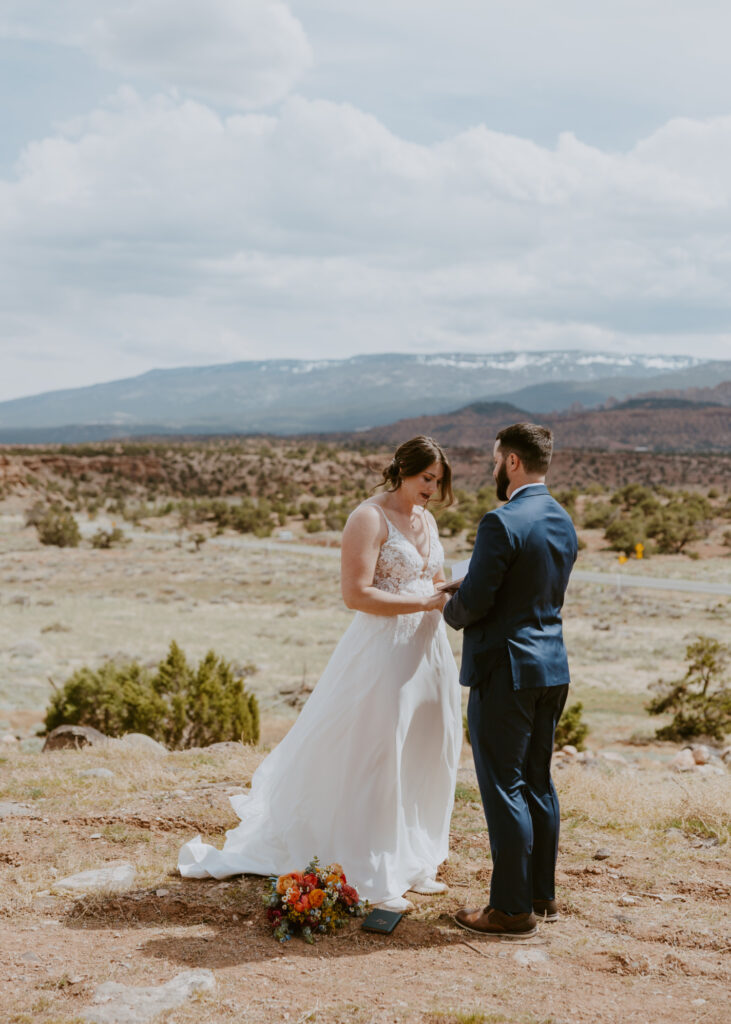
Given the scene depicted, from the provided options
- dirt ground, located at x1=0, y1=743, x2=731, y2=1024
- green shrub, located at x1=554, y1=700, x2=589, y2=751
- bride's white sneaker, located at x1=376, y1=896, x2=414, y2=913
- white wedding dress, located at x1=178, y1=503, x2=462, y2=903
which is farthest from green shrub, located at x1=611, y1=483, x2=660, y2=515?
bride's white sneaker, located at x1=376, y1=896, x2=414, y2=913

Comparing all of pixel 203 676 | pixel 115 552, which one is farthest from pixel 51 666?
pixel 115 552

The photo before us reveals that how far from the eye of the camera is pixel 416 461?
4.34 m

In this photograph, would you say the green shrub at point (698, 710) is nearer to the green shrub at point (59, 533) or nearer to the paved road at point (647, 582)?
the paved road at point (647, 582)

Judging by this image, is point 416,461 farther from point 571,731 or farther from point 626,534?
point 626,534

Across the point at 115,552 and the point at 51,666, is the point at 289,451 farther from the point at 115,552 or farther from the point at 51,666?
the point at 51,666

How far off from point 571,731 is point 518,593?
327 inches

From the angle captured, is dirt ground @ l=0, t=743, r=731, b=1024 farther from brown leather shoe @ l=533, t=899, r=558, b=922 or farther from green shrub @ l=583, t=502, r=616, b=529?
green shrub @ l=583, t=502, r=616, b=529

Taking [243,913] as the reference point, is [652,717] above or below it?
below

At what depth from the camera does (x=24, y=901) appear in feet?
14.2

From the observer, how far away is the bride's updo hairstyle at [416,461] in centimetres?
434

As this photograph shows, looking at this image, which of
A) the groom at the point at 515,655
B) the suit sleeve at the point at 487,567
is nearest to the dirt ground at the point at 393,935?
the groom at the point at 515,655

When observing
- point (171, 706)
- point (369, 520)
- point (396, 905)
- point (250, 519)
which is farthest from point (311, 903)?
point (250, 519)

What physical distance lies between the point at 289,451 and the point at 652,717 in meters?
75.6

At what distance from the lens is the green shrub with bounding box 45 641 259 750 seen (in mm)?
10320
